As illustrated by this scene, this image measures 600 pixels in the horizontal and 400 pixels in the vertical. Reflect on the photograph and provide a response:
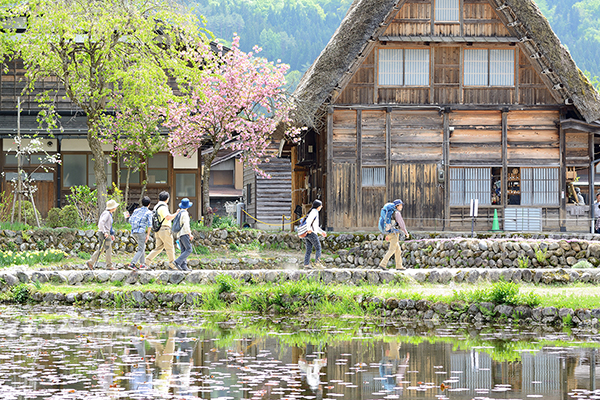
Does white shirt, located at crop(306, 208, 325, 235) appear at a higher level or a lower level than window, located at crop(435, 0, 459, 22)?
lower

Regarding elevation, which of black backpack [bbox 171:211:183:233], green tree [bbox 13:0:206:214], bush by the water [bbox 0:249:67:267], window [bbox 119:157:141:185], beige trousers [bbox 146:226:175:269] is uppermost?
green tree [bbox 13:0:206:214]

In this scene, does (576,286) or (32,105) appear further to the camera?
(32,105)

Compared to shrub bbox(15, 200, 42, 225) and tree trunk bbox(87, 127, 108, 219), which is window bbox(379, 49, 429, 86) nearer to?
tree trunk bbox(87, 127, 108, 219)

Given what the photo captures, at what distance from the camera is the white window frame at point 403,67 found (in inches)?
1091

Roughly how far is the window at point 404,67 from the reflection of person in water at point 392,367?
61.6ft

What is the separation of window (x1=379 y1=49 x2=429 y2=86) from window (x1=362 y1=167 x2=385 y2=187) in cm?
310

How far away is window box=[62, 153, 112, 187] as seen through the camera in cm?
3152

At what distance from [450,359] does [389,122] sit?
1937cm

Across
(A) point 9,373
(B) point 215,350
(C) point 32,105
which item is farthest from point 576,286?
(C) point 32,105

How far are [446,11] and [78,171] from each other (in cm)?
1591

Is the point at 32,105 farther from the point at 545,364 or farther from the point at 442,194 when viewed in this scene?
the point at 545,364

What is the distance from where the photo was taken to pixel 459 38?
27.4 meters

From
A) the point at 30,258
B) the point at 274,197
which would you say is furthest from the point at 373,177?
the point at 30,258

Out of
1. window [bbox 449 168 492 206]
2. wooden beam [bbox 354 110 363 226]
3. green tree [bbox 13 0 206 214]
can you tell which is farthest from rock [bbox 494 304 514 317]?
window [bbox 449 168 492 206]
